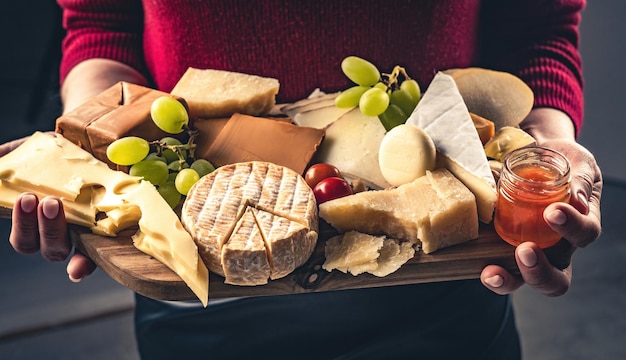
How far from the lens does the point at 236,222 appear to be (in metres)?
1.04

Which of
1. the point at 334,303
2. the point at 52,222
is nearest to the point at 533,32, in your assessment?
the point at 334,303

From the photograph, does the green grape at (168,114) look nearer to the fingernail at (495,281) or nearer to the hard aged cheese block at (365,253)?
the hard aged cheese block at (365,253)

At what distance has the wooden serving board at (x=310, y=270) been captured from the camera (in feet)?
3.37

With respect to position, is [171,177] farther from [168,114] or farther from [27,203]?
[27,203]

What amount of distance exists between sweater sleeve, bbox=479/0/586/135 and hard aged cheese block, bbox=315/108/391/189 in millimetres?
406

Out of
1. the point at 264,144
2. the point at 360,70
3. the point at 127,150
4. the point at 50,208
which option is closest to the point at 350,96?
the point at 360,70

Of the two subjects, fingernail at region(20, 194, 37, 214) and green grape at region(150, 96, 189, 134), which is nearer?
fingernail at region(20, 194, 37, 214)

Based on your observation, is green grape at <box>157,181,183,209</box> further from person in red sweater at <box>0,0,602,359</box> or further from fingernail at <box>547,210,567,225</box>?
fingernail at <box>547,210,567,225</box>

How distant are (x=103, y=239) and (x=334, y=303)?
17.8 inches

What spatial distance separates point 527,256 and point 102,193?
0.67m

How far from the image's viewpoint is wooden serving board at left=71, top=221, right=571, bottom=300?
103cm

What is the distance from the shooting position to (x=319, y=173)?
1.17 m

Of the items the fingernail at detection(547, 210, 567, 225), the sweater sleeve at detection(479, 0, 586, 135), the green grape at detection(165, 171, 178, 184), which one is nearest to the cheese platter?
the green grape at detection(165, 171, 178, 184)

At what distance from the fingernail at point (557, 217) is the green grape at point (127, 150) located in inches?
25.4
